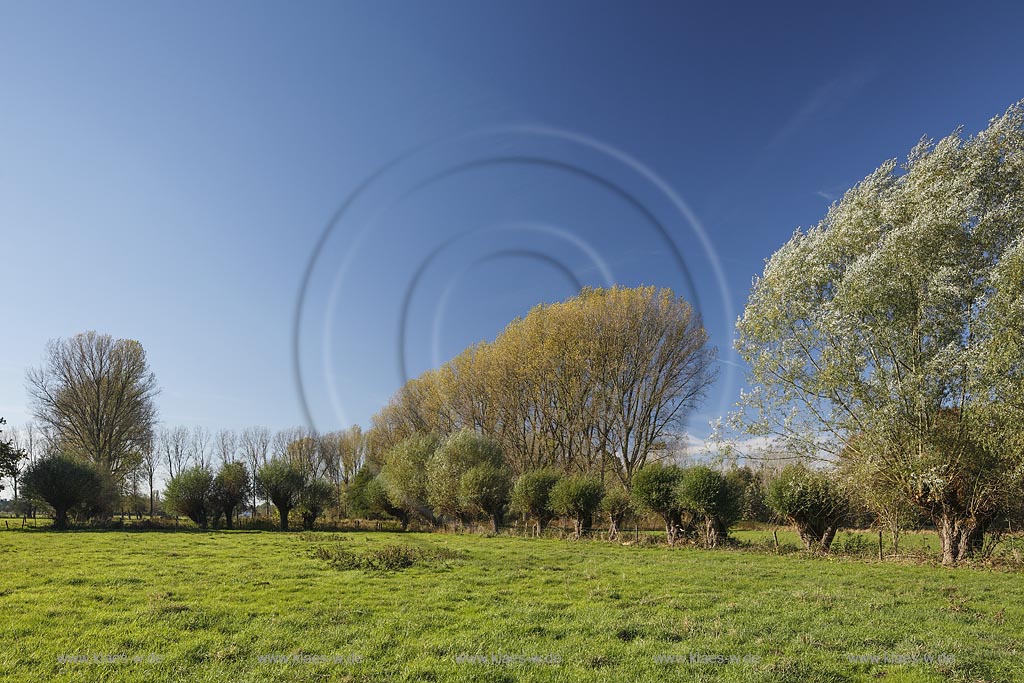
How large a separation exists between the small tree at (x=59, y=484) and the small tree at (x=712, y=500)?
38.9m

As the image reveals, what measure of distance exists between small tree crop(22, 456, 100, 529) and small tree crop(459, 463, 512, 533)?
25742mm

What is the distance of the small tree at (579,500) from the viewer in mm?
29938

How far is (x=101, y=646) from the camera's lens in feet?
23.6

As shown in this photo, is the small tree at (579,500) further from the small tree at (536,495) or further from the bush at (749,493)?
Result: the bush at (749,493)

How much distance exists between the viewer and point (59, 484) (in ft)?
113

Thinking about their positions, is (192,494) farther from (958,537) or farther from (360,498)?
(958,537)

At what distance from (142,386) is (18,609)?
4513 centimetres

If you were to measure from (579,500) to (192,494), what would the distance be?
2998 centimetres

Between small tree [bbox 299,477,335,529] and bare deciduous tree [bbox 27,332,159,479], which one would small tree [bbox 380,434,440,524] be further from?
bare deciduous tree [bbox 27,332,159,479]

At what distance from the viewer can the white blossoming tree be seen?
15055 millimetres

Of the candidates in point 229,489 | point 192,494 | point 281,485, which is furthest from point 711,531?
point 192,494

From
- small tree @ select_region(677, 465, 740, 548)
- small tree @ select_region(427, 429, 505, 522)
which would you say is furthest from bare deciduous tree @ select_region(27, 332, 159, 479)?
small tree @ select_region(677, 465, 740, 548)

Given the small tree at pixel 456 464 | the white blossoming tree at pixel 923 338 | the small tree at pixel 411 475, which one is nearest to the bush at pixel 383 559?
the white blossoming tree at pixel 923 338

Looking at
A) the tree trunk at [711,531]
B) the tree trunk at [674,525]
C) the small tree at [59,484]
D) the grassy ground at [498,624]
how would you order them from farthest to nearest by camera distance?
the small tree at [59,484] → the tree trunk at [674,525] → the tree trunk at [711,531] → the grassy ground at [498,624]
